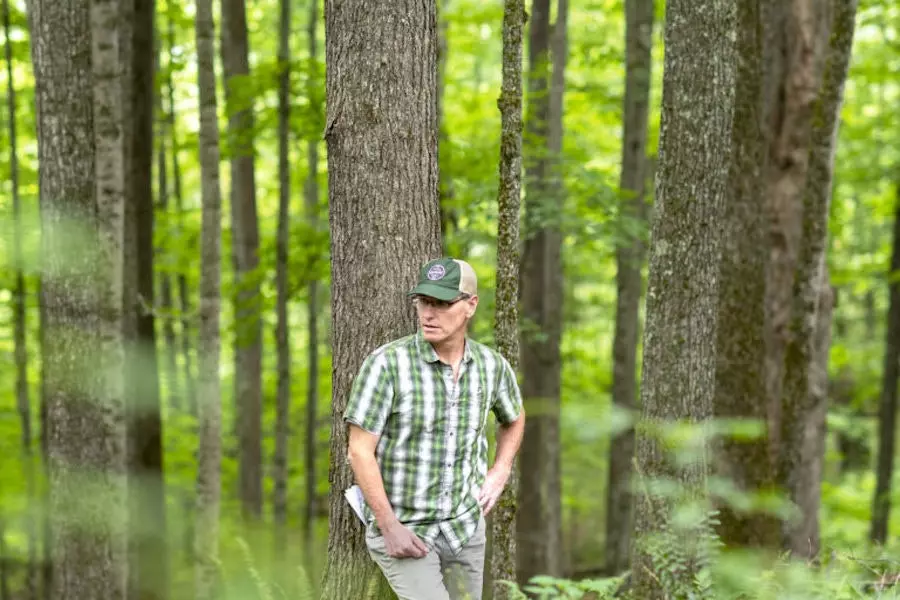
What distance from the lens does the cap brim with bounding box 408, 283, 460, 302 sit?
12.4 ft

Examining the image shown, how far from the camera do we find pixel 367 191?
430 centimetres

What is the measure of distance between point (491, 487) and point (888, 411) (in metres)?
13.4

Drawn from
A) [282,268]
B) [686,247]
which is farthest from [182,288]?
[686,247]

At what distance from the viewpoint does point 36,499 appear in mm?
13477

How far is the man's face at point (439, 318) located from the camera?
150 inches

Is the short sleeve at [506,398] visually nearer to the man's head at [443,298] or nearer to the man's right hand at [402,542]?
the man's head at [443,298]

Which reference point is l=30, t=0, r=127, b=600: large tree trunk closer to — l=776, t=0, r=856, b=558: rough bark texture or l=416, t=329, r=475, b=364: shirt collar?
l=416, t=329, r=475, b=364: shirt collar

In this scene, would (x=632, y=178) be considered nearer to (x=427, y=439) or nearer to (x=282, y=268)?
(x=282, y=268)

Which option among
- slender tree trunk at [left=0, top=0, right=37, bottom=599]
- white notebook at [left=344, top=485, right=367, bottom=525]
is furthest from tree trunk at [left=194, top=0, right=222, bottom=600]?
white notebook at [left=344, top=485, right=367, bottom=525]

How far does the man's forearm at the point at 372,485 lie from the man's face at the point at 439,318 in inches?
23.7

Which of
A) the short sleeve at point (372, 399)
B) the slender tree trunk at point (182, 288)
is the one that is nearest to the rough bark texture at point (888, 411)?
the slender tree trunk at point (182, 288)

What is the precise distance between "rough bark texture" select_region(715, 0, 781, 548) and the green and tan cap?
5.10 m

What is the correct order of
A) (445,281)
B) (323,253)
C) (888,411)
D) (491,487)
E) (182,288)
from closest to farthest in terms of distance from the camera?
(445,281), (491,487), (323,253), (888,411), (182,288)

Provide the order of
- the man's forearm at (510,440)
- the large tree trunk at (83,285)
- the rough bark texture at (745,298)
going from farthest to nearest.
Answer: the rough bark texture at (745,298) < the large tree trunk at (83,285) < the man's forearm at (510,440)
